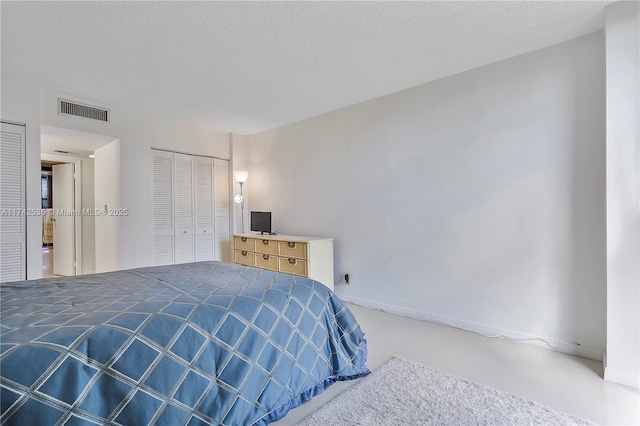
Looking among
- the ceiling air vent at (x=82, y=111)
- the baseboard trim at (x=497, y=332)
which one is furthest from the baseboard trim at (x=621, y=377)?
the ceiling air vent at (x=82, y=111)

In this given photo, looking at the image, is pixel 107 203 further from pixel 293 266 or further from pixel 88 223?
pixel 293 266

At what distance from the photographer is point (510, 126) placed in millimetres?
2646

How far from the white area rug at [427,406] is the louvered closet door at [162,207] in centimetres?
338

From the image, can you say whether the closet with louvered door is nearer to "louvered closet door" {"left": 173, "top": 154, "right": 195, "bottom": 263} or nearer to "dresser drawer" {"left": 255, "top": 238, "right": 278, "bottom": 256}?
"louvered closet door" {"left": 173, "top": 154, "right": 195, "bottom": 263}

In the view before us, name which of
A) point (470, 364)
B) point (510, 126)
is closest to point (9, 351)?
Result: point (470, 364)

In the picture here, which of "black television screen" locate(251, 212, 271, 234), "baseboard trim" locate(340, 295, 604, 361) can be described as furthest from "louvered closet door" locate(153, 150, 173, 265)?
"baseboard trim" locate(340, 295, 604, 361)

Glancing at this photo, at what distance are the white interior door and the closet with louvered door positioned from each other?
196 cm

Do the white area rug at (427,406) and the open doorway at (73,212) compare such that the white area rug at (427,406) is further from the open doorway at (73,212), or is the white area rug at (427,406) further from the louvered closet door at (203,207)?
the open doorway at (73,212)

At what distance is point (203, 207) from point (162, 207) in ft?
1.98

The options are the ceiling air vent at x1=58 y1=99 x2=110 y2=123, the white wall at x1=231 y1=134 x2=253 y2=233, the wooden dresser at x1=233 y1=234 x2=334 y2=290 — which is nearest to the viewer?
the ceiling air vent at x1=58 y1=99 x2=110 y2=123

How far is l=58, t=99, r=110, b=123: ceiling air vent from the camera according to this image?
133 inches

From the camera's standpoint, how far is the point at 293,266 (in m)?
3.73

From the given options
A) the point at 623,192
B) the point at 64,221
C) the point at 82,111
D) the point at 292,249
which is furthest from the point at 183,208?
the point at 623,192

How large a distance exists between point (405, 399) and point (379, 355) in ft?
1.96
